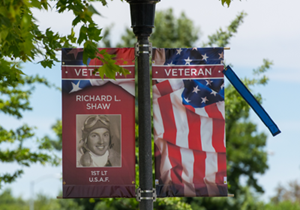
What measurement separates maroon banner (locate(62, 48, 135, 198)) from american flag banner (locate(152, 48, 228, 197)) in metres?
0.40

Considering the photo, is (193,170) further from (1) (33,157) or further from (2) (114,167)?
(1) (33,157)

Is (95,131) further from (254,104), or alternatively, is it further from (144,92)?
(254,104)

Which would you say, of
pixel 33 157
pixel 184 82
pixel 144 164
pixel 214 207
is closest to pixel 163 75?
pixel 184 82

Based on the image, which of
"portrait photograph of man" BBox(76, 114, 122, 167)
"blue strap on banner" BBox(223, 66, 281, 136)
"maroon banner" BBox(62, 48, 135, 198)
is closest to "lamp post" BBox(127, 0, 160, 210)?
"maroon banner" BBox(62, 48, 135, 198)

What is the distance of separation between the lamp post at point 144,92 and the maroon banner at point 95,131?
0.50 metres

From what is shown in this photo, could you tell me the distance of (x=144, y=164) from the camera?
4961 millimetres

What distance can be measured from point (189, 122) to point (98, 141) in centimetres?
129

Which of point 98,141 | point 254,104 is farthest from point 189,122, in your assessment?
point 98,141

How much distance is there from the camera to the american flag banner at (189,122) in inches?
217

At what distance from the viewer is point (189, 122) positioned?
5.62 meters

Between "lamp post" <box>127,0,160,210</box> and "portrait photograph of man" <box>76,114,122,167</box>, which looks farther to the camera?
"portrait photograph of man" <box>76,114,122,167</box>

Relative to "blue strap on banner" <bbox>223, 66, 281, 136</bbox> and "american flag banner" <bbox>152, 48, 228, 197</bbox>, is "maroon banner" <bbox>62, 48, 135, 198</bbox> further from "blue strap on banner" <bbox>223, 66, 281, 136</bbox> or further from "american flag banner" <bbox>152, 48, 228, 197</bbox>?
"blue strap on banner" <bbox>223, 66, 281, 136</bbox>

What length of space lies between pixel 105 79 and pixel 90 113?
51cm

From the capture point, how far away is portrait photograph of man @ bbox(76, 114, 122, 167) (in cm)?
550
